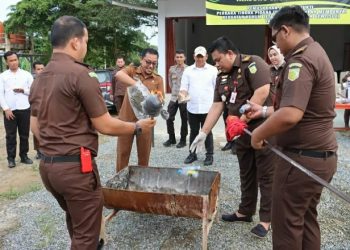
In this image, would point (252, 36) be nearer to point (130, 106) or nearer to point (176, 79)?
point (176, 79)

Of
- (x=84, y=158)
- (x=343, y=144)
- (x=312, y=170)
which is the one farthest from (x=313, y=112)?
(x=343, y=144)

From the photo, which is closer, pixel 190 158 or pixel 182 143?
pixel 190 158

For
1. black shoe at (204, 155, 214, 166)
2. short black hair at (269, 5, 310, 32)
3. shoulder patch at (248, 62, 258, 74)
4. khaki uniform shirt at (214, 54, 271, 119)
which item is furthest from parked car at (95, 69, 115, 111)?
short black hair at (269, 5, 310, 32)

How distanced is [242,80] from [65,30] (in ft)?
5.60

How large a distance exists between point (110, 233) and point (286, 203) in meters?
1.91

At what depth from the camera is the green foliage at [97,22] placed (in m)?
17.9

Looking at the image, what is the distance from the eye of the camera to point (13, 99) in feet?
19.6

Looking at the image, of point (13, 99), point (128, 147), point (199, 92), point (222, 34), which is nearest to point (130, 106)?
point (128, 147)

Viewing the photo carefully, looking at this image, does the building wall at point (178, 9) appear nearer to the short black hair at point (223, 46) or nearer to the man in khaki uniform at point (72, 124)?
the short black hair at point (223, 46)

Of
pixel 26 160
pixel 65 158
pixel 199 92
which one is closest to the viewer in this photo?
pixel 65 158

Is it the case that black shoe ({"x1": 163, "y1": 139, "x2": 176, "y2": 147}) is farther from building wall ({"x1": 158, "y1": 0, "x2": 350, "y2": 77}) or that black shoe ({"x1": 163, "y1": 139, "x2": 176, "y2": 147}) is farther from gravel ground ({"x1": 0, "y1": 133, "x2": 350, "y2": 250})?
building wall ({"x1": 158, "y1": 0, "x2": 350, "y2": 77})

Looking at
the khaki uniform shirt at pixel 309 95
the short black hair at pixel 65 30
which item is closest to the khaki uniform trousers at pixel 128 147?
the short black hair at pixel 65 30

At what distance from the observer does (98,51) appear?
2059 cm

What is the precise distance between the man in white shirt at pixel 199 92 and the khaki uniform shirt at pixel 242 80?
2.30 metres
